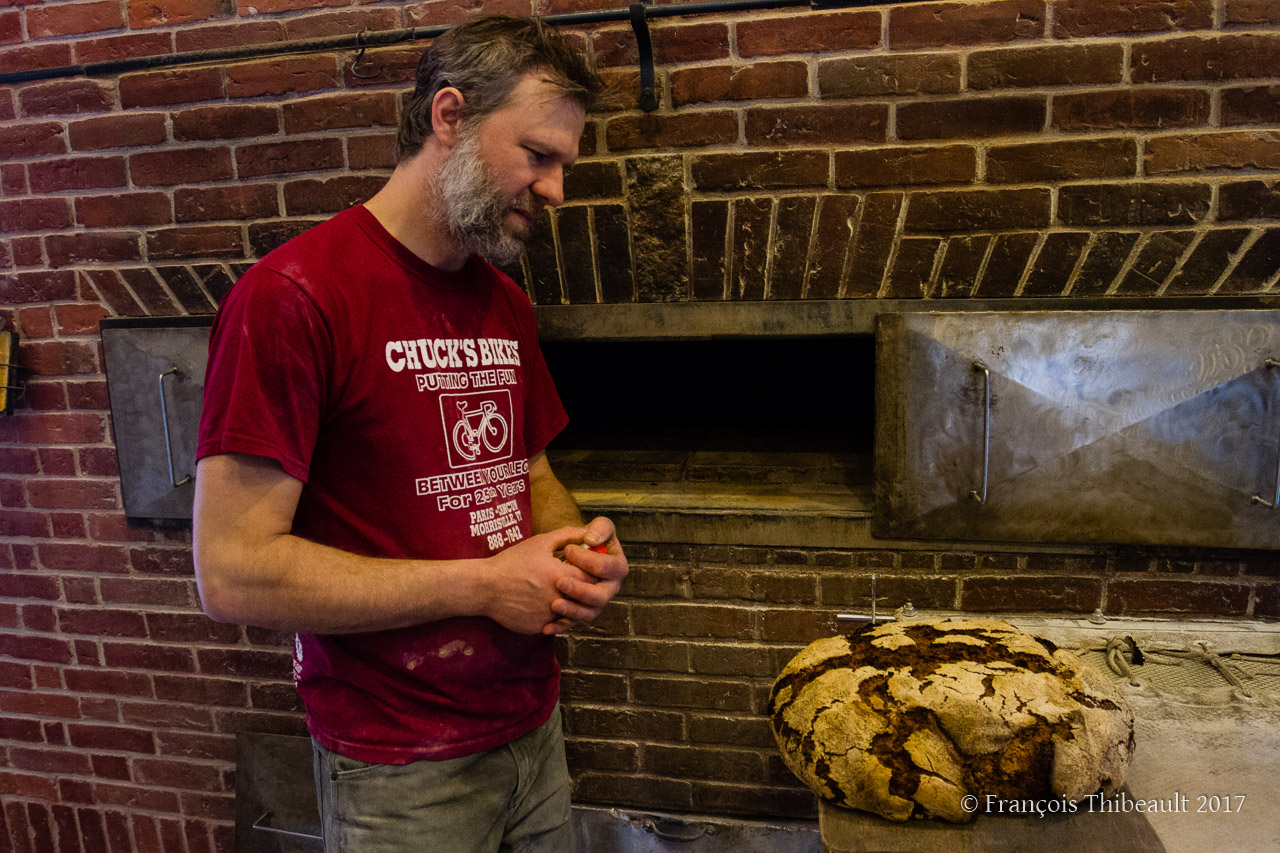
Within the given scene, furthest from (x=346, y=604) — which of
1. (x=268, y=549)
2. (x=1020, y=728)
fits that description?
(x=1020, y=728)

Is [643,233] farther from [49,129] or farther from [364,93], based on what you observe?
[49,129]

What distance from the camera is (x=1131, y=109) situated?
1698 millimetres

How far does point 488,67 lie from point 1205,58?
1.53 meters

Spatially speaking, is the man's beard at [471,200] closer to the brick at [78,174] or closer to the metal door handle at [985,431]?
the metal door handle at [985,431]

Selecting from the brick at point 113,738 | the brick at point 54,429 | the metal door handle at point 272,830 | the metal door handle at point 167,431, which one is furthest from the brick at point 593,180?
the brick at point 113,738

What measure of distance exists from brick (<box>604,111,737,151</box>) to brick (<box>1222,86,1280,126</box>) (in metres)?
1.07

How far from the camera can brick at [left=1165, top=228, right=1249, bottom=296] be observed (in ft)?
5.63

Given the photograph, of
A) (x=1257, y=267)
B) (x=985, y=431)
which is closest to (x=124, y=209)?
(x=985, y=431)

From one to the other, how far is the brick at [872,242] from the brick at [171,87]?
5.50ft

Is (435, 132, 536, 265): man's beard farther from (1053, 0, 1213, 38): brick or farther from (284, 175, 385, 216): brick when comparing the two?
(1053, 0, 1213, 38): brick

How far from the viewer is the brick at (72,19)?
2.03 meters

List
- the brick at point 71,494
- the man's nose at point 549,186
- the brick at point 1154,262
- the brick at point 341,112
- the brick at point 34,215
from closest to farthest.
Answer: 1. the man's nose at point 549,186
2. the brick at point 1154,262
3. the brick at point 341,112
4. the brick at point 34,215
5. the brick at point 71,494

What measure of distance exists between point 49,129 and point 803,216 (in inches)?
80.8

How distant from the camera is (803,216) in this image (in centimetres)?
184
